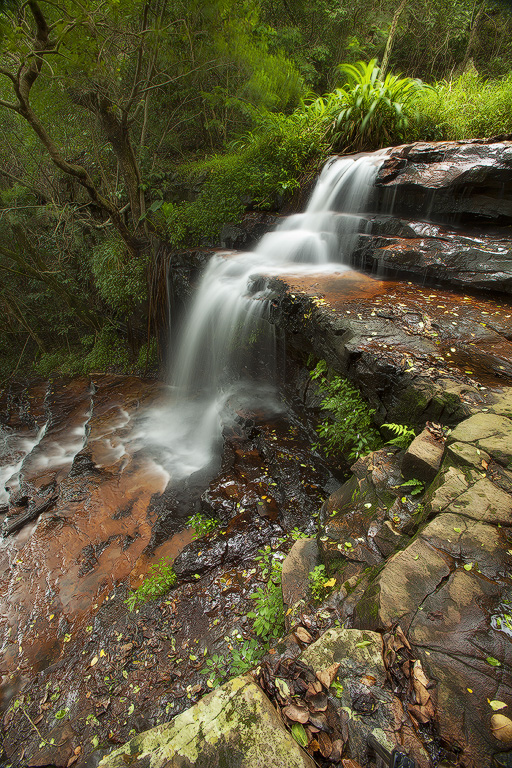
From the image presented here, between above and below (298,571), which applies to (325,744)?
above

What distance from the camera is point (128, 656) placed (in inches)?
106

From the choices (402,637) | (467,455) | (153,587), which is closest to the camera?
(402,637)

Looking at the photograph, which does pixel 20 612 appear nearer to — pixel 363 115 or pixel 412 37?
pixel 363 115

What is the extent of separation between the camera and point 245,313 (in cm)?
523

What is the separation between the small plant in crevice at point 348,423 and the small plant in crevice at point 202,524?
1.52m

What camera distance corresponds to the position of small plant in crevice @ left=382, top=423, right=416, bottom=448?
288 cm

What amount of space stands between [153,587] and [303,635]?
2.00m

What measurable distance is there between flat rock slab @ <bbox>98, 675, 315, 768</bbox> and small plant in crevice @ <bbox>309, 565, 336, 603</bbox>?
2.55 ft

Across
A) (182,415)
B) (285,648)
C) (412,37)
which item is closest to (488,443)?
(285,648)

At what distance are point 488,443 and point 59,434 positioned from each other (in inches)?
288

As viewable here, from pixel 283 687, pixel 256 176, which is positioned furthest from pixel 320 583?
pixel 256 176

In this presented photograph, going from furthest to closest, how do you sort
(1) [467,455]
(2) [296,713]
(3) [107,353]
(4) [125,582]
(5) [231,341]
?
(3) [107,353] → (5) [231,341] → (4) [125,582] → (1) [467,455] → (2) [296,713]

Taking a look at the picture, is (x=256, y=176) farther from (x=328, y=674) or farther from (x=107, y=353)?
(x=328, y=674)

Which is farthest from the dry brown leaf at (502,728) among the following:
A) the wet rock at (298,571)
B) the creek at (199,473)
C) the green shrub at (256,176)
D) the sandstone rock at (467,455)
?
the green shrub at (256,176)
